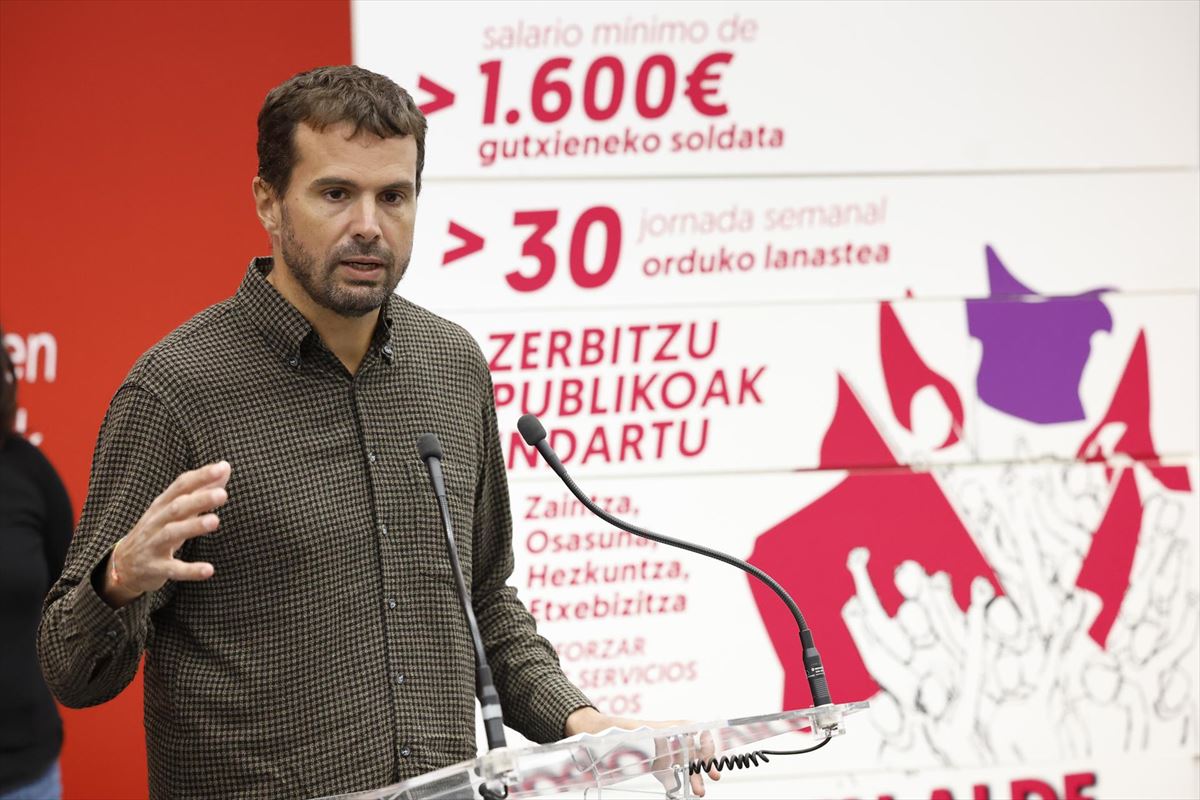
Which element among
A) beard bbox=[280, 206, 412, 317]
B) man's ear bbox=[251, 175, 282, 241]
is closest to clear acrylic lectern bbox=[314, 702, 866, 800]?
beard bbox=[280, 206, 412, 317]

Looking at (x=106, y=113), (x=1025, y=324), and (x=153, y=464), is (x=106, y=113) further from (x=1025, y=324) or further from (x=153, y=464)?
(x=1025, y=324)

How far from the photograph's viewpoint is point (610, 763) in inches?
47.5

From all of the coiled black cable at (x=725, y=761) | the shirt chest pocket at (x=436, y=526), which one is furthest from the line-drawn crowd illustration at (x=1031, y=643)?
the coiled black cable at (x=725, y=761)

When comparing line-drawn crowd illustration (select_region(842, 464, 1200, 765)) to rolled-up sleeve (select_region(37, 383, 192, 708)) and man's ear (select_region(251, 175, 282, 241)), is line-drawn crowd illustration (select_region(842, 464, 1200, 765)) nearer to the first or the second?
man's ear (select_region(251, 175, 282, 241))

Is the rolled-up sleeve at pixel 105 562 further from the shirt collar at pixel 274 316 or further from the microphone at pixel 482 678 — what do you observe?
the microphone at pixel 482 678

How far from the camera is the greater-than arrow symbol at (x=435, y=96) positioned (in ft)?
9.16

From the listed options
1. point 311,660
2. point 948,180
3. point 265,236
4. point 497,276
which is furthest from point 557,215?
point 311,660

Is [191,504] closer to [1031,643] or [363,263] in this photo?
[363,263]

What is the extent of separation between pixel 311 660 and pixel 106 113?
1611 mm

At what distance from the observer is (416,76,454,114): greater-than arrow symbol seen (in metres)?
2.79

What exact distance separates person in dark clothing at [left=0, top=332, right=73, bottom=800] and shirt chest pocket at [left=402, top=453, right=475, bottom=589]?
37.5 inches

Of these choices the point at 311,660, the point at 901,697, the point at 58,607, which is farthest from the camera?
the point at 901,697

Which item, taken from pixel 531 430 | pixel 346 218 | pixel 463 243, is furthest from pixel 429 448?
pixel 463 243

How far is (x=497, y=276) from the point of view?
2820 millimetres
